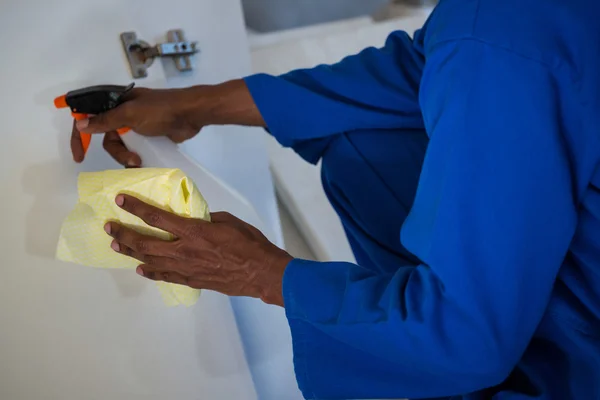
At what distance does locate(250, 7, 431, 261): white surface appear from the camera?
1244 millimetres

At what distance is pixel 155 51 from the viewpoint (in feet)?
2.50

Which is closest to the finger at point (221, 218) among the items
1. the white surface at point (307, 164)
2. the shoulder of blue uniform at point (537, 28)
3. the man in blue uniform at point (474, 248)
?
the man in blue uniform at point (474, 248)

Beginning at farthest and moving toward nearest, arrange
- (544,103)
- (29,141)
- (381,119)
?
1. (381,119)
2. (29,141)
3. (544,103)

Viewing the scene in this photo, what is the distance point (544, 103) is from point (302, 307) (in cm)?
29

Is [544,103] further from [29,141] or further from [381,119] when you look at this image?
[29,141]

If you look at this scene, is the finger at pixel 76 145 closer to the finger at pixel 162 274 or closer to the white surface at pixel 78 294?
the white surface at pixel 78 294

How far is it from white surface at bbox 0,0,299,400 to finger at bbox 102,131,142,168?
0.8 inches

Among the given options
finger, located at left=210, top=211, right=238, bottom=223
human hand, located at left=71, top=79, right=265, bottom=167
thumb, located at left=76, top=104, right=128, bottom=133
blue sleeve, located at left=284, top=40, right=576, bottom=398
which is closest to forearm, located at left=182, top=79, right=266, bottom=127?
human hand, located at left=71, top=79, right=265, bottom=167

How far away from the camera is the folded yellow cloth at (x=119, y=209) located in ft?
1.75

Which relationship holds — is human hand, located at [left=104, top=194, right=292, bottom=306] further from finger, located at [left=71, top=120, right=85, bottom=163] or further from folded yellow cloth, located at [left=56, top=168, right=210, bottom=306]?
finger, located at [left=71, top=120, right=85, bottom=163]

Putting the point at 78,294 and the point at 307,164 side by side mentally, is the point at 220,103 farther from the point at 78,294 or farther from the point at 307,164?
the point at 307,164

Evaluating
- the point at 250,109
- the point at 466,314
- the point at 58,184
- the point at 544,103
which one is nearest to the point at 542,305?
the point at 466,314

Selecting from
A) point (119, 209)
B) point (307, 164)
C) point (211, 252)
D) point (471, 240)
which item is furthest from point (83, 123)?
point (307, 164)

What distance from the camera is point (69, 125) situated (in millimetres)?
683
